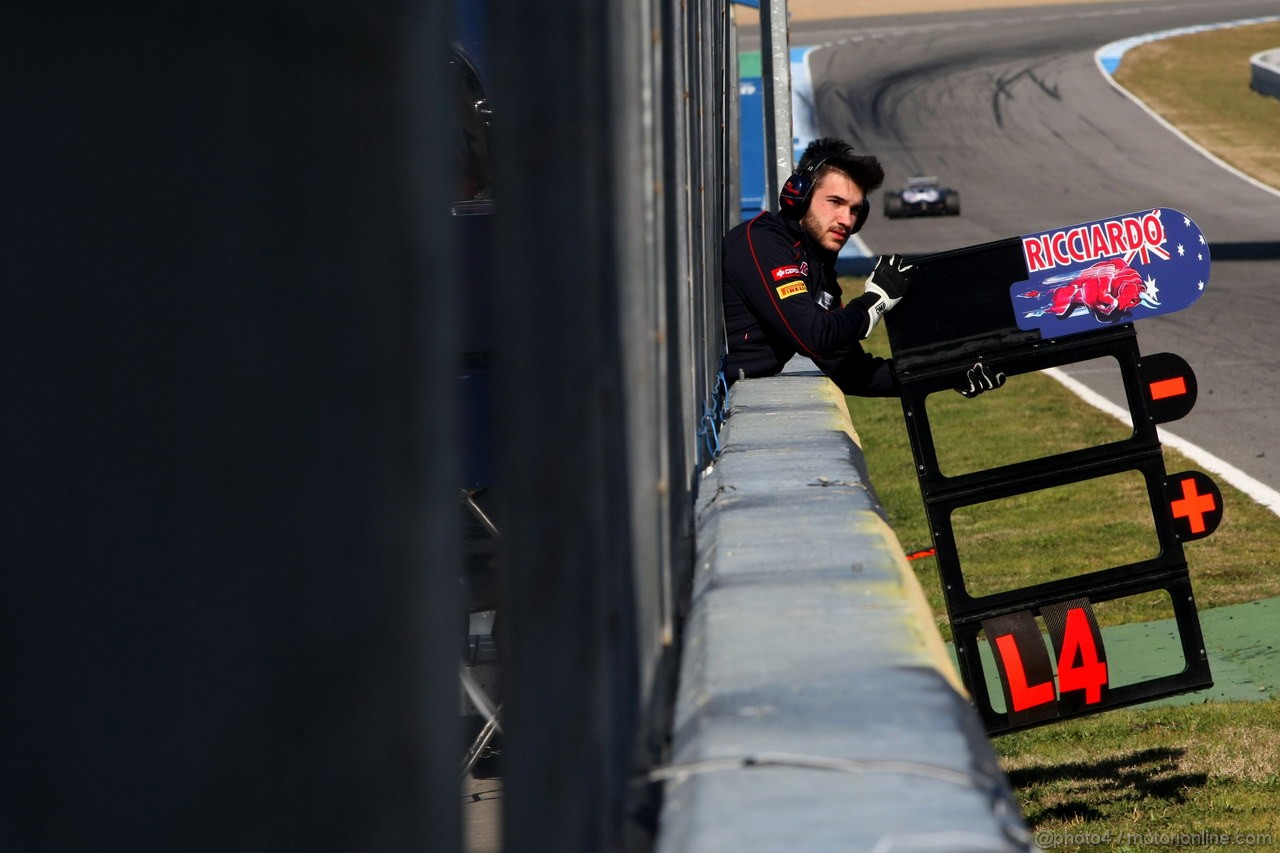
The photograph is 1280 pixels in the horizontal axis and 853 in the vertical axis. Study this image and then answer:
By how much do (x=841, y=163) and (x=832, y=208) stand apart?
0.16 metres

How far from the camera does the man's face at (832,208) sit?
5.37m

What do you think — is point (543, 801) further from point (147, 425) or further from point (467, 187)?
point (467, 187)

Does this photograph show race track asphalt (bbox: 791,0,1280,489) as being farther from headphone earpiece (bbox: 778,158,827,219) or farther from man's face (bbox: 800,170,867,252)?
Result: headphone earpiece (bbox: 778,158,827,219)

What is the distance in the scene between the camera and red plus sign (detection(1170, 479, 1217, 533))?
15.4ft

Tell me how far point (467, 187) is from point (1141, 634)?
3754mm

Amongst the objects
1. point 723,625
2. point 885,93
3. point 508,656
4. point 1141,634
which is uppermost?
point 885,93

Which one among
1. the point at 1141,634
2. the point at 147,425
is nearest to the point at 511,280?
the point at 147,425

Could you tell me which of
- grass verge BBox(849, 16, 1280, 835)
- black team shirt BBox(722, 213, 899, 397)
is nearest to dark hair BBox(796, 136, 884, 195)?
black team shirt BBox(722, 213, 899, 397)

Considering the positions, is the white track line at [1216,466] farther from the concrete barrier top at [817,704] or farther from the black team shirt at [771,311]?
the concrete barrier top at [817,704]

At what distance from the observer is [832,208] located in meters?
5.38

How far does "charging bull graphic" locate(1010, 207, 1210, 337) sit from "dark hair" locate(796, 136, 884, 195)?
937mm

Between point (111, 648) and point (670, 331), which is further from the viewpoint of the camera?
point (670, 331)

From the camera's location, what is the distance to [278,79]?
0.72 meters

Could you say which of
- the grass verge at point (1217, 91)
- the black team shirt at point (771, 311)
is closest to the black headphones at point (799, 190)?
the black team shirt at point (771, 311)
